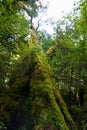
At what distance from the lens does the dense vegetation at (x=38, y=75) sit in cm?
874

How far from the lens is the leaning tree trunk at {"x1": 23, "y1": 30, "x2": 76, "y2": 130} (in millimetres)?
8789

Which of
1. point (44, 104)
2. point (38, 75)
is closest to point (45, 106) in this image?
point (44, 104)

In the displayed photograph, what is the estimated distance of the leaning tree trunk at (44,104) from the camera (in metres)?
8.80

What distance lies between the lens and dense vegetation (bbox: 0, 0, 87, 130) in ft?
28.7

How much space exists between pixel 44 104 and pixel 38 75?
161cm

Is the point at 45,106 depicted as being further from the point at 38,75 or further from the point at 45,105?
the point at 38,75

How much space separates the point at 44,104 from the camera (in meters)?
9.51

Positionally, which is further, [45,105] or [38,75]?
[38,75]

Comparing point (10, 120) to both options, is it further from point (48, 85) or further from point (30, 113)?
point (48, 85)

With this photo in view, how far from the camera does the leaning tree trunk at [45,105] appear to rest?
8789 millimetres

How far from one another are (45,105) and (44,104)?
0.19 ft

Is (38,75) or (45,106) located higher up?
(38,75)

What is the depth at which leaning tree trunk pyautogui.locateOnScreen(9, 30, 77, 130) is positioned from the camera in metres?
8.80

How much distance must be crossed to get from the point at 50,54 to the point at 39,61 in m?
→ 5.50
